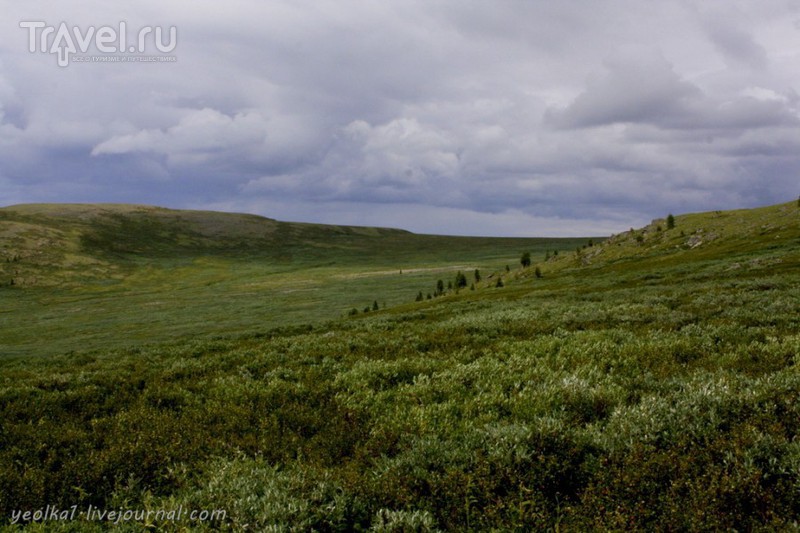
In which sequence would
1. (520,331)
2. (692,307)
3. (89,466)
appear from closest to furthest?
1. (89,466)
2. (520,331)
3. (692,307)

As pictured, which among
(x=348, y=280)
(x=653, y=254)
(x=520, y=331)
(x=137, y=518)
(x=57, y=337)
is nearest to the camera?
(x=137, y=518)

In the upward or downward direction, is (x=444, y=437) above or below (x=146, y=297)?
above

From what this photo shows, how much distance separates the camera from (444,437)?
8.30 meters

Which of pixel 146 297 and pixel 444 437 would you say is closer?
pixel 444 437

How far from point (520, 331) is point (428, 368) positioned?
8.03 metres

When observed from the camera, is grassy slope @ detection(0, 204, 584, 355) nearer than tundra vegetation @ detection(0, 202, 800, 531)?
No

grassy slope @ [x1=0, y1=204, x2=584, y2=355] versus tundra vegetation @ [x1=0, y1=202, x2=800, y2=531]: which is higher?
tundra vegetation @ [x1=0, y1=202, x2=800, y2=531]

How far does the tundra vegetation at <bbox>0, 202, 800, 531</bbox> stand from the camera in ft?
19.6

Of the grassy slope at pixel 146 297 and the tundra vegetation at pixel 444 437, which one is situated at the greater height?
the tundra vegetation at pixel 444 437

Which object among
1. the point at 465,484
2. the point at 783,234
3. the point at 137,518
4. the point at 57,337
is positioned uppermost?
the point at 783,234

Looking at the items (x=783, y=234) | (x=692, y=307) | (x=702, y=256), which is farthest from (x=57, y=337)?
(x=783, y=234)

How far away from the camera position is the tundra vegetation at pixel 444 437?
5.98m

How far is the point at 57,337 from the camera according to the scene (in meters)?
76.5

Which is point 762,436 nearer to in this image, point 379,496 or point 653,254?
point 379,496
